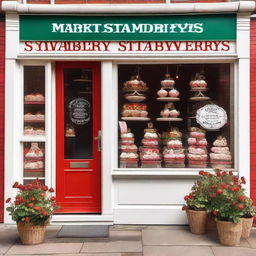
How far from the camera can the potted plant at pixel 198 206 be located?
20.0 ft

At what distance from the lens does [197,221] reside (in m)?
6.16

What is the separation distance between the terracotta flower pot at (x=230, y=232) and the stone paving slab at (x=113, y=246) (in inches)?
48.1

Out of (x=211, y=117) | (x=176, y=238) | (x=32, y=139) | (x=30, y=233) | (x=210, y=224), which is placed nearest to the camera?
(x=30, y=233)

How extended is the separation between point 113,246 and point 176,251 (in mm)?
924

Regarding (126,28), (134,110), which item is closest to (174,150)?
(134,110)

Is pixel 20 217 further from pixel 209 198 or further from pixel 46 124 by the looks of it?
pixel 209 198

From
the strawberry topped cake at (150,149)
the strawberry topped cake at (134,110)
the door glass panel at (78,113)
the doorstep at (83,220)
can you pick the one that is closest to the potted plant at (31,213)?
the doorstep at (83,220)

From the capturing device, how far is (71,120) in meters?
7.06

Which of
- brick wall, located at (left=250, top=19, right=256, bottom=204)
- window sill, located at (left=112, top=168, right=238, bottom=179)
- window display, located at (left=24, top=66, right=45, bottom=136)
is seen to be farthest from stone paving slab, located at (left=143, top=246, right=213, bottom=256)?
window display, located at (left=24, top=66, right=45, bottom=136)

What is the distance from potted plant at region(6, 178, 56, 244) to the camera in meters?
5.65

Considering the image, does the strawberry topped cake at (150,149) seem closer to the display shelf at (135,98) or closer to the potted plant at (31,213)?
the display shelf at (135,98)

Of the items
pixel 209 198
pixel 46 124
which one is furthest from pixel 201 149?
pixel 46 124

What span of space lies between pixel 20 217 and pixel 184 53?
379 cm

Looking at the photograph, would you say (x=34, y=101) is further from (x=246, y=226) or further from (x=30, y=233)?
(x=246, y=226)
